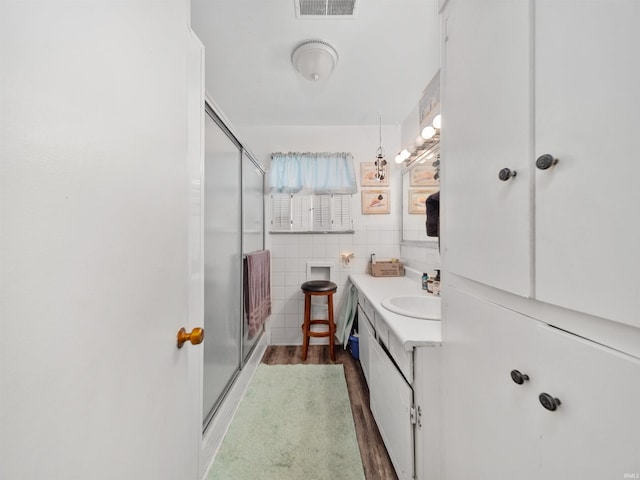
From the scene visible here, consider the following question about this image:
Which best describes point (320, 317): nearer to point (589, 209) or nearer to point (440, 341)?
point (440, 341)

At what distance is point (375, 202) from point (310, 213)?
712mm

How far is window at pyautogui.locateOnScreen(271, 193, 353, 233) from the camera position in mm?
2453

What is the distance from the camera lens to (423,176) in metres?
1.95

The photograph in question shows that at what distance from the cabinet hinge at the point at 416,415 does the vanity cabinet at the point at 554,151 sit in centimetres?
63

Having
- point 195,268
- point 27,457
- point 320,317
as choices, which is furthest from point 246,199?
point 27,457

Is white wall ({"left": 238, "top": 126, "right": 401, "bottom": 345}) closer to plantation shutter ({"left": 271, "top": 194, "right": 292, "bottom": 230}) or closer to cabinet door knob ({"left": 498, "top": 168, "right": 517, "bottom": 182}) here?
plantation shutter ({"left": 271, "top": 194, "right": 292, "bottom": 230})

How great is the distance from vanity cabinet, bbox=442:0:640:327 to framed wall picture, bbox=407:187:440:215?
1.35m

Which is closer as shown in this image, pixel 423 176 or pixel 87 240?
pixel 87 240

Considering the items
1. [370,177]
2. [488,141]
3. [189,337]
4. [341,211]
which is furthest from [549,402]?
[370,177]

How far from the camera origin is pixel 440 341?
857 mm

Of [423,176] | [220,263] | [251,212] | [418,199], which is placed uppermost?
[423,176]

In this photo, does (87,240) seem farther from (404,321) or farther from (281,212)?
(281,212)

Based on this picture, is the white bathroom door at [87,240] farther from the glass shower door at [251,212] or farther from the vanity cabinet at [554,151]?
the glass shower door at [251,212]

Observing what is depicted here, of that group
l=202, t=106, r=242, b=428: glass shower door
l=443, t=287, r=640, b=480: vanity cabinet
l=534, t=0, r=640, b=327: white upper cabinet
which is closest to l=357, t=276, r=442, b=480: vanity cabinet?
l=443, t=287, r=640, b=480: vanity cabinet
